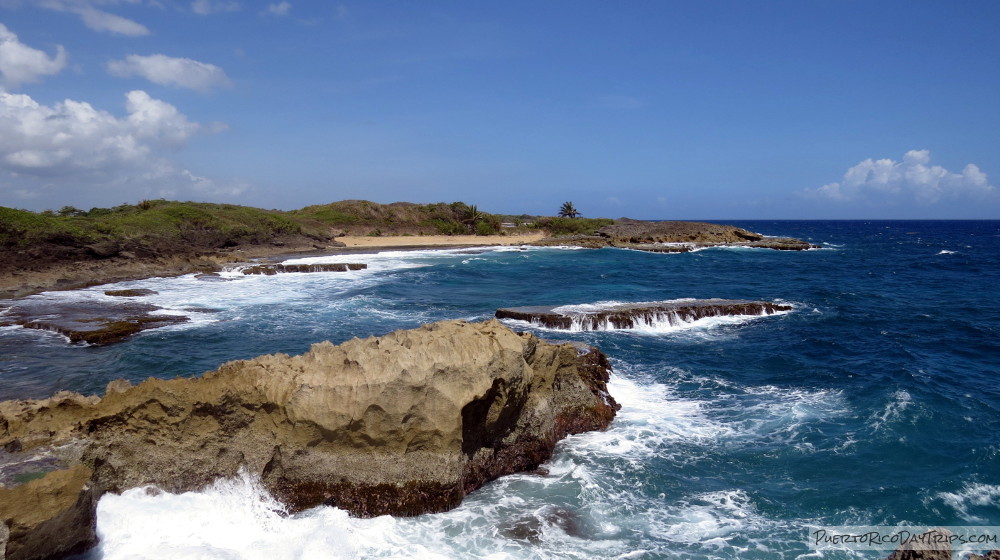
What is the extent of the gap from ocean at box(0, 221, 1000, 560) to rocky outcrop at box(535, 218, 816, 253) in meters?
34.7

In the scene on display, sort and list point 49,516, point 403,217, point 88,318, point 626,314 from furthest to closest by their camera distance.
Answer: point 403,217
point 626,314
point 88,318
point 49,516

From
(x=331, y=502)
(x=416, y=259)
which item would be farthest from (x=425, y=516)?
(x=416, y=259)

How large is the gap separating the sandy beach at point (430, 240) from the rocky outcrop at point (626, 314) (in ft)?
135

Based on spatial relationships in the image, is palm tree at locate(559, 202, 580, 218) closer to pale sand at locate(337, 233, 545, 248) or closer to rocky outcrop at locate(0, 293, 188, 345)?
pale sand at locate(337, 233, 545, 248)

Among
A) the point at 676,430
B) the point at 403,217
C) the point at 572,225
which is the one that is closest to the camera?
the point at 676,430

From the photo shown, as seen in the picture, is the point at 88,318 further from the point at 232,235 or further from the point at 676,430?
the point at 232,235

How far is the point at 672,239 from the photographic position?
6981 centimetres

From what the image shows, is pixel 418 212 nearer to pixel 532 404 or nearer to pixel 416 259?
pixel 416 259

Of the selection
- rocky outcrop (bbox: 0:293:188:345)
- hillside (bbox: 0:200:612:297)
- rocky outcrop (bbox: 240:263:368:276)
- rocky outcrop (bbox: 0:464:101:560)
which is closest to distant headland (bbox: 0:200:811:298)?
hillside (bbox: 0:200:612:297)

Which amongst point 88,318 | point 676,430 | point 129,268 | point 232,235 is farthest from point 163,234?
point 676,430

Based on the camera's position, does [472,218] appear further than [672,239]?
Yes

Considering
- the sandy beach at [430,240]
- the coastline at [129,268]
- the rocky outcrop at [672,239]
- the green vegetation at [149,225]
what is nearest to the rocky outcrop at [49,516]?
the coastline at [129,268]

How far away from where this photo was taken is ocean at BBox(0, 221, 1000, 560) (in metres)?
7.66

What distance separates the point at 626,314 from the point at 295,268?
78.4 feet
